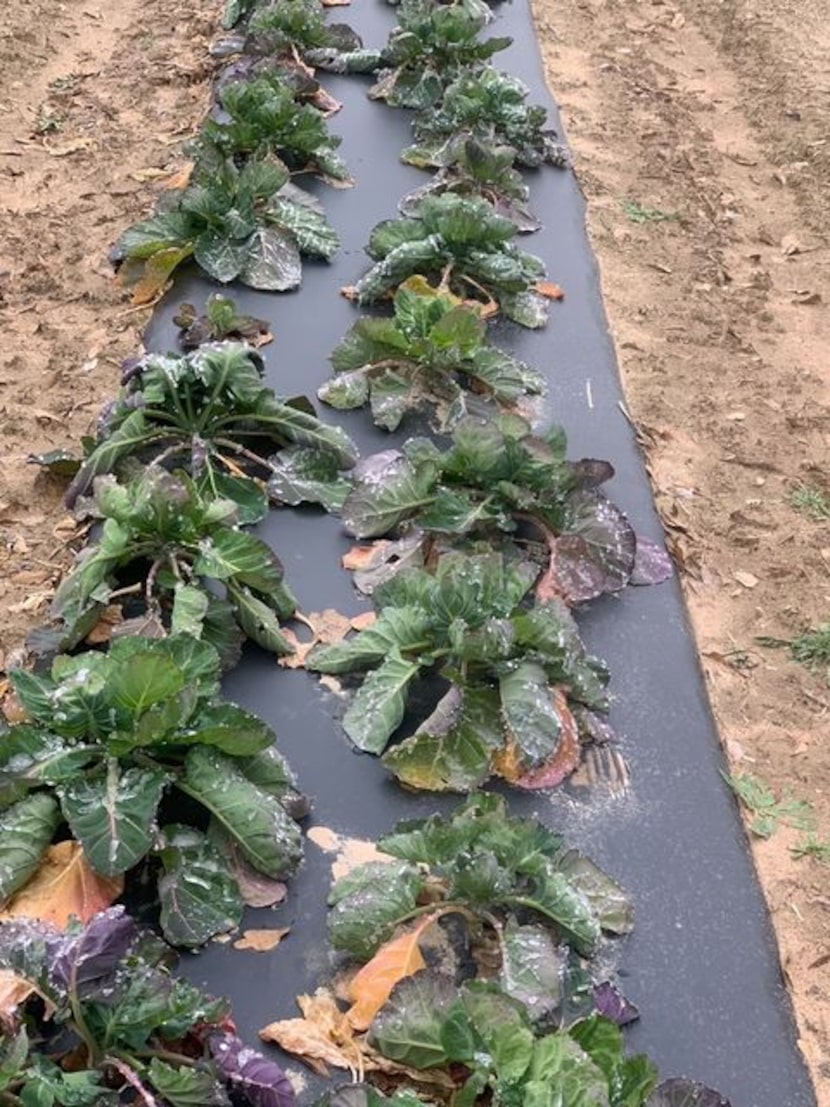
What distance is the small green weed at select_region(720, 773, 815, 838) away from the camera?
340cm

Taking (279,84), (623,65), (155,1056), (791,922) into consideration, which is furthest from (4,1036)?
(623,65)

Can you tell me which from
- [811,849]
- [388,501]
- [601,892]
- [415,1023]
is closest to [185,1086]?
[415,1023]

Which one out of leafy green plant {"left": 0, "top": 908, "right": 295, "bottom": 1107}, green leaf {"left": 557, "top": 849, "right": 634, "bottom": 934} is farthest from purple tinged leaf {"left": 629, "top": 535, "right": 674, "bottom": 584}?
leafy green plant {"left": 0, "top": 908, "right": 295, "bottom": 1107}

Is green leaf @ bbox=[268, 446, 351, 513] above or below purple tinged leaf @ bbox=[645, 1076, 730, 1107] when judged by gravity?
below

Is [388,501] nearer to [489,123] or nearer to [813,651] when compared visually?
[813,651]

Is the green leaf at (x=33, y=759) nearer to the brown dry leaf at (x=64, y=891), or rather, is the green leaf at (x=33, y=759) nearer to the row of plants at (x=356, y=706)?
the row of plants at (x=356, y=706)

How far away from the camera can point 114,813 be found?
2.45 m

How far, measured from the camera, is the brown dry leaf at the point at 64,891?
243 centimetres

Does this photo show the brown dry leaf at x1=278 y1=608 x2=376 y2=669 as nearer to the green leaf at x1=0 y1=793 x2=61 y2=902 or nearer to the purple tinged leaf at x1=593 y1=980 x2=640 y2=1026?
the green leaf at x1=0 y1=793 x2=61 y2=902

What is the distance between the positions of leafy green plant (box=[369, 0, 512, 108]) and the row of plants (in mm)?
1686

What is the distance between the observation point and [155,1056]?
2.13 metres

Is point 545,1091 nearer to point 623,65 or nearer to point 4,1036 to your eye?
point 4,1036

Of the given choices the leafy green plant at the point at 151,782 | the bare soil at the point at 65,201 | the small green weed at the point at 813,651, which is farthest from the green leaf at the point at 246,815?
the small green weed at the point at 813,651

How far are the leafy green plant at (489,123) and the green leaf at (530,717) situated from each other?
3.16m
